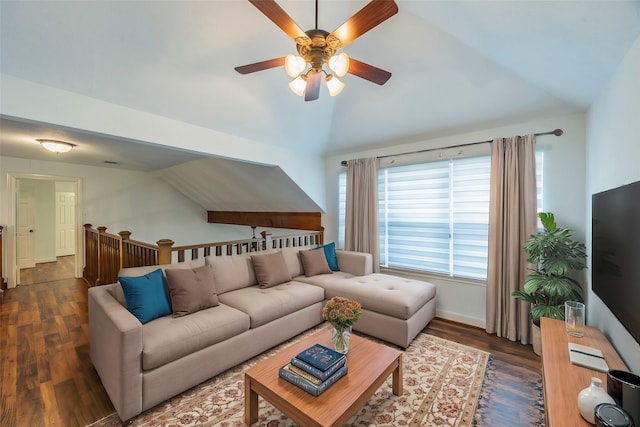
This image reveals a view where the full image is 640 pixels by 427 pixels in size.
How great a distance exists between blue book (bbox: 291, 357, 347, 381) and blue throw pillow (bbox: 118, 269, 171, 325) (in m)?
1.27

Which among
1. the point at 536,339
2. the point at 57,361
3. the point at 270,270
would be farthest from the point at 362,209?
the point at 57,361

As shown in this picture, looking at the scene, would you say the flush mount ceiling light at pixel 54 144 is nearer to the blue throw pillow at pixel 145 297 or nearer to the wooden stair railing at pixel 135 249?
the wooden stair railing at pixel 135 249

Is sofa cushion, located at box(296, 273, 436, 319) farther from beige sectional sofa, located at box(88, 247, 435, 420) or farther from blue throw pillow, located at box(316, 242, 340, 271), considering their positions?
blue throw pillow, located at box(316, 242, 340, 271)

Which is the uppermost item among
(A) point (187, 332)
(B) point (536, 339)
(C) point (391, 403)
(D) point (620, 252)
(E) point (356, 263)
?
(D) point (620, 252)

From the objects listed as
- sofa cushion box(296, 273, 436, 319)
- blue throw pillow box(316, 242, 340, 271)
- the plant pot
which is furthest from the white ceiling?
the plant pot

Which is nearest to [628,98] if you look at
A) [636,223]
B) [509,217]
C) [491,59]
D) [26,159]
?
[636,223]

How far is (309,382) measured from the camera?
1486 mm

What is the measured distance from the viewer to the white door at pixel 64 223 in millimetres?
6941

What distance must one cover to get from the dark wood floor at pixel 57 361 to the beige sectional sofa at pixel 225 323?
17 cm

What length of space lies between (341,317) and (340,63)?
170cm

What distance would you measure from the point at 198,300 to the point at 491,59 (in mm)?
3349

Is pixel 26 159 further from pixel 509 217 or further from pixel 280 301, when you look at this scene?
pixel 509 217

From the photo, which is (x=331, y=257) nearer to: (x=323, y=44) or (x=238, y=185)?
(x=238, y=185)

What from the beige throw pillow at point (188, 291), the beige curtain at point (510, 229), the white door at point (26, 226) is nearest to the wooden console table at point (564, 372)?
the beige curtain at point (510, 229)
